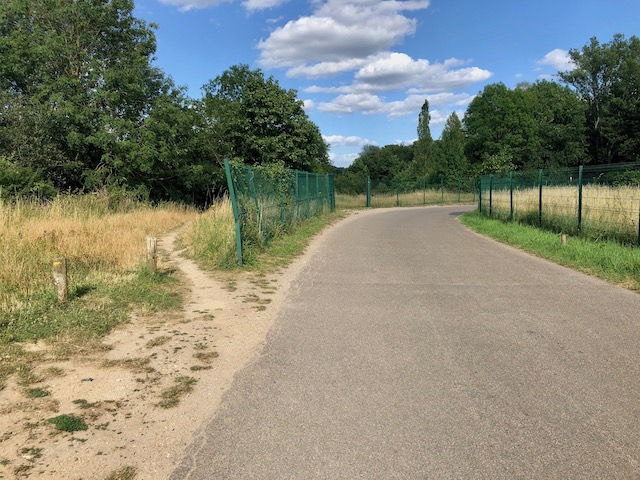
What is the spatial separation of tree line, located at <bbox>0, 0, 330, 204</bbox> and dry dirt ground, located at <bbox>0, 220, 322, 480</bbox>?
50.1 ft

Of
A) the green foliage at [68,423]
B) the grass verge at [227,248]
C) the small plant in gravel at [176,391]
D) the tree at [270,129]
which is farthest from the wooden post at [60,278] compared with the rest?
the tree at [270,129]

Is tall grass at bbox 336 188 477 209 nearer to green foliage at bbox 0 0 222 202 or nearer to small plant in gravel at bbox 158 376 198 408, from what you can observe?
green foliage at bbox 0 0 222 202

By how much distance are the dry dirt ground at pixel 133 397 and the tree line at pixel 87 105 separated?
15268mm

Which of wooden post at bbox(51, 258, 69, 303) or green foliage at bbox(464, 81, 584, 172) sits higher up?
green foliage at bbox(464, 81, 584, 172)

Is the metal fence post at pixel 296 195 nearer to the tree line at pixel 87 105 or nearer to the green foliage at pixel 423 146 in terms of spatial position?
the tree line at pixel 87 105

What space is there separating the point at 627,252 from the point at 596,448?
773 centimetres

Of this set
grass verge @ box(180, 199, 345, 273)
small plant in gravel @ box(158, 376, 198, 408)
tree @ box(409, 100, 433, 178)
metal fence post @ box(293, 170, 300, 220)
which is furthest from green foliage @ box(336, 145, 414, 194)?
small plant in gravel @ box(158, 376, 198, 408)

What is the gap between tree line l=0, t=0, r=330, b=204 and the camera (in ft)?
67.5

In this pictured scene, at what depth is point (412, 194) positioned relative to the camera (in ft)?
136

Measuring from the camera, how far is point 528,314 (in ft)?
20.1

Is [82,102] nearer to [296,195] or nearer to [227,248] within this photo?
[296,195]

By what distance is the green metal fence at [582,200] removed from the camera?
10.6 meters

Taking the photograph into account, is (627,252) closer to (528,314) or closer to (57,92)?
(528,314)

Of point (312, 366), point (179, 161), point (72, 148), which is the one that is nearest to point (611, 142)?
point (179, 161)
